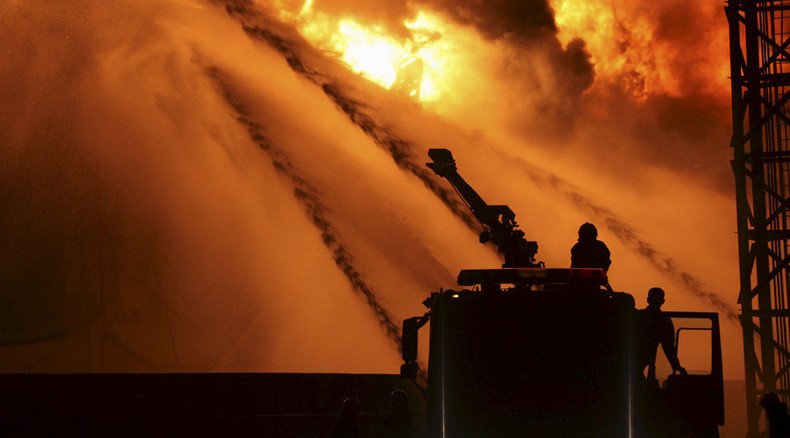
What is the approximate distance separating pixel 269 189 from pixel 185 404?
2900cm

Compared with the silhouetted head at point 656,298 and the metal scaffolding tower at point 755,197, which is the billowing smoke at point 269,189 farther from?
the silhouetted head at point 656,298

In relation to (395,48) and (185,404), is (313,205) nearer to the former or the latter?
(395,48)

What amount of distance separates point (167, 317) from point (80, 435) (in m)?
29.5

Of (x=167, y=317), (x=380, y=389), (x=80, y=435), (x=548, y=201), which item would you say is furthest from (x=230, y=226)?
(x=80, y=435)

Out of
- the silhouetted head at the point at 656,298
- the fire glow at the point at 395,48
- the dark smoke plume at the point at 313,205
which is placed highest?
the fire glow at the point at 395,48

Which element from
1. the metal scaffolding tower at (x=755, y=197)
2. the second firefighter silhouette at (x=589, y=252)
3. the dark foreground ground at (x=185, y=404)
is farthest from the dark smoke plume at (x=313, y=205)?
the second firefighter silhouette at (x=589, y=252)

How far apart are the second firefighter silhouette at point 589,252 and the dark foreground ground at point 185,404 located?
230 inches

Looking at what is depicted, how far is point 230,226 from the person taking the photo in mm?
42594

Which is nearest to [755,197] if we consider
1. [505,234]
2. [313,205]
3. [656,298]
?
[505,234]

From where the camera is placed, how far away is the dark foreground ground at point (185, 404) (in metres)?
12.4

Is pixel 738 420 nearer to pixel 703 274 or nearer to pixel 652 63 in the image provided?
pixel 703 274

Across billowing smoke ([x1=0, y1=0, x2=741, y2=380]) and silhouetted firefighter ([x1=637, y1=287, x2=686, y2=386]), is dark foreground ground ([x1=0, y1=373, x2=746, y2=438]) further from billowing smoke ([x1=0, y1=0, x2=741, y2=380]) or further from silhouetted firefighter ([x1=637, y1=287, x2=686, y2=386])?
billowing smoke ([x1=0, y1=0, x2=741, y2=380])

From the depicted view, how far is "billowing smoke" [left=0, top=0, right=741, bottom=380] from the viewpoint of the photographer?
37.5 m

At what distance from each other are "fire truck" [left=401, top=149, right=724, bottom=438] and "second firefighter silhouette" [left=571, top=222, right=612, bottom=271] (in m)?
2.08
